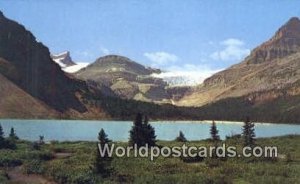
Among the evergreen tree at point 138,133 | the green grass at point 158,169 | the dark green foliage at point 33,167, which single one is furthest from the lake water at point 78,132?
the dark green foliage at point 33,167

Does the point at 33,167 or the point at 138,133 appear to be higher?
the point at 138,133

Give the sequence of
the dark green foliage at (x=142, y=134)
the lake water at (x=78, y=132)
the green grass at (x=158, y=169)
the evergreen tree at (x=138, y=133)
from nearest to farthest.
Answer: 1. the green grass at (x=158, y=169)
2. the dark green foliage at (x=142, y=134)
3. the evergreen tree at (x=138, y=133)
4. the lake water at (x=78, y=132)

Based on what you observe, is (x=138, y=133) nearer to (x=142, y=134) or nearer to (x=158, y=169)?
(x=142, y=134)

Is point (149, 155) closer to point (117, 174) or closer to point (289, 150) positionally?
point (117, 174)

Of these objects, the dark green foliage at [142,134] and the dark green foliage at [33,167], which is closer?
the dark green foliage at [33,167]

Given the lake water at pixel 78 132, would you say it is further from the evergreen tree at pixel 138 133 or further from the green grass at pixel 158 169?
the green grass at pixel 158 169

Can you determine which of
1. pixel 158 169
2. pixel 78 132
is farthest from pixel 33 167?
pixel 78 132

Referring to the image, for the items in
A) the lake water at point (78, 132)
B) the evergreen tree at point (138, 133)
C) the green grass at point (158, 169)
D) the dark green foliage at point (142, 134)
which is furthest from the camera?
the lake water at point (78, 132)

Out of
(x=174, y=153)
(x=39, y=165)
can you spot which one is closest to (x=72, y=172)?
(x=39, y=165)
